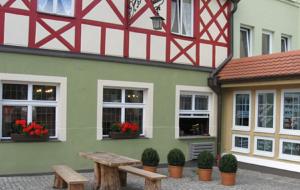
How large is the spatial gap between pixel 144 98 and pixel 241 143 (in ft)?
10.1

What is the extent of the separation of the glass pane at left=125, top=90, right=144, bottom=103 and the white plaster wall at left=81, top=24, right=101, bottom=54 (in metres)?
1.41

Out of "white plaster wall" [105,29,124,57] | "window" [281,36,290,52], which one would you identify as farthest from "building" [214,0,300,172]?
"white plaster wall" [105,29,124,57]

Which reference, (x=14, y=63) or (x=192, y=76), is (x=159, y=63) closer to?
(x=192, y=76)

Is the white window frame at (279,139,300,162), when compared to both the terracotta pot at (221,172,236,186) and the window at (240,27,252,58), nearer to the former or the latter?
the terracotta pot at (221,172,236,186)

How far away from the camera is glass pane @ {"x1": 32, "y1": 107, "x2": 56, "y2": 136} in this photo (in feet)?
30.9

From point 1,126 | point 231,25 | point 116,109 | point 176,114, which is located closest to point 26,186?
point 1,126

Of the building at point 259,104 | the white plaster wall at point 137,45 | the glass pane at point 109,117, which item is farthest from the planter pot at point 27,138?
the building at point 259,104

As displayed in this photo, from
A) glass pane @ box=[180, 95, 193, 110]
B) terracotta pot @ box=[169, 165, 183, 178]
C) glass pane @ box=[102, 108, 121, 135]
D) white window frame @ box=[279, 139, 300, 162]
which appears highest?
glass pane @ box=[180, 95, 193, 110]

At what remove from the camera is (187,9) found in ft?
39.7

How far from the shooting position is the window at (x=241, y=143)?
458 inches

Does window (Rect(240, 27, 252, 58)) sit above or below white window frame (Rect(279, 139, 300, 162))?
above

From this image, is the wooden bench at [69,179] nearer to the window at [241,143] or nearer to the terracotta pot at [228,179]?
the terracotta pot at [228,179]

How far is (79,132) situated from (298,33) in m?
9.96

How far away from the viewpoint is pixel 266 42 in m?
14.9
